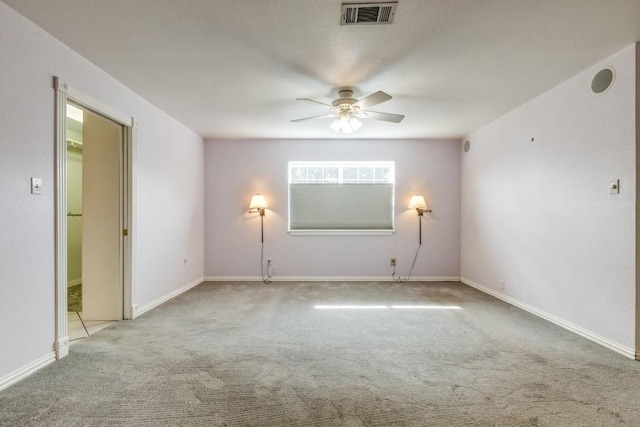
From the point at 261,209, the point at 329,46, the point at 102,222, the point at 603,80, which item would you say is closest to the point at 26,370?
the point at 102,222

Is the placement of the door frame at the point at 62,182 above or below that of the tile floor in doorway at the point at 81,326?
above

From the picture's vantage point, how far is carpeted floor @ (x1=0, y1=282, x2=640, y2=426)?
1830mm

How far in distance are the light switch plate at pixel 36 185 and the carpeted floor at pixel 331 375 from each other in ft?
4.20

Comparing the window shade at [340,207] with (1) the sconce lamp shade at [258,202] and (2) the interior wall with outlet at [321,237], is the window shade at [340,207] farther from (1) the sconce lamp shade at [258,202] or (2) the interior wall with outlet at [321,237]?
(1) the sconce lamp shade at [258,202]

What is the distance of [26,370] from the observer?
2246 millimetres

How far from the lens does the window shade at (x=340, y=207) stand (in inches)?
227

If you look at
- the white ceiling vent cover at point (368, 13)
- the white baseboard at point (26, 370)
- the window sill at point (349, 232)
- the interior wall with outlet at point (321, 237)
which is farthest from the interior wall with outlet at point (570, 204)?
the white baseboard at point (26, 370)

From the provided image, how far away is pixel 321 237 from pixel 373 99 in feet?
10.0

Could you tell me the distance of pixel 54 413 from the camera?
184cm

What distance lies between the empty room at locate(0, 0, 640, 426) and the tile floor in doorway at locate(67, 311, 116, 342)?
0.11 ft

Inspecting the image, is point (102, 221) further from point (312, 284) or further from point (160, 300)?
point (312, 284)

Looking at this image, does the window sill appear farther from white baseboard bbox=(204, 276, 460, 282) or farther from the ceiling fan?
the ceiling fan

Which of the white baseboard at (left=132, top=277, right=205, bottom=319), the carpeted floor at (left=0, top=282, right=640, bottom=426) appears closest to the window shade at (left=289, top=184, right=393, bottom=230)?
the white baseboard at (left=132, top=277, right=205, bottom=319)

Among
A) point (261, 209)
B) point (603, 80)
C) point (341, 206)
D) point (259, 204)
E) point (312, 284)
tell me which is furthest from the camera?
point (341, 206)
